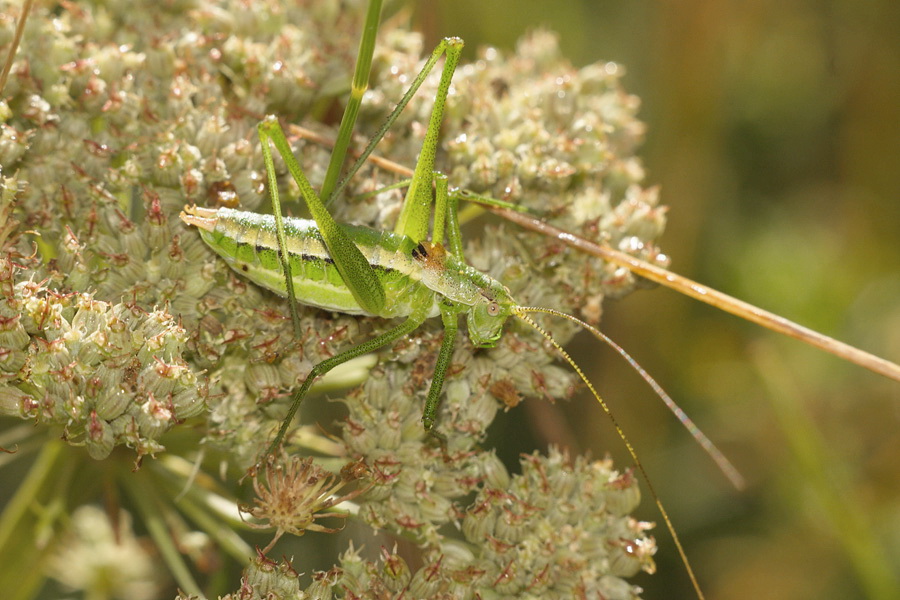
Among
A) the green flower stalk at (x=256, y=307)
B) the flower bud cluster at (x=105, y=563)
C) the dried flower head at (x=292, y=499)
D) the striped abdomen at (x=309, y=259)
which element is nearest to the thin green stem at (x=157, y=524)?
the green flower stalk at (x=256, y=307)

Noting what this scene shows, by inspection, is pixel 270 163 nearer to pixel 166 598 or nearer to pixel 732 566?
pixel 166 598

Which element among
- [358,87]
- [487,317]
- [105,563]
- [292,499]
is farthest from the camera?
A: [105,563]

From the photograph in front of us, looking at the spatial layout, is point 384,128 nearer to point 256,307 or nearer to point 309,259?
point 309,259

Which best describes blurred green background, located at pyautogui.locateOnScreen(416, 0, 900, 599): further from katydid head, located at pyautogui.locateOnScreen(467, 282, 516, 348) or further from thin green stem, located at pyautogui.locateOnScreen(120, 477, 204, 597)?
thin green stem, located at pyautogui.locateOnScreen(120, 477, 204, 597)

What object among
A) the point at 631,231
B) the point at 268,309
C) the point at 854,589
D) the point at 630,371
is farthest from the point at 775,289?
the point at 268,309

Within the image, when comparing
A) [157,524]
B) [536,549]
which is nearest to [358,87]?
[536,549]

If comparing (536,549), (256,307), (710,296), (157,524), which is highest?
(710,296)

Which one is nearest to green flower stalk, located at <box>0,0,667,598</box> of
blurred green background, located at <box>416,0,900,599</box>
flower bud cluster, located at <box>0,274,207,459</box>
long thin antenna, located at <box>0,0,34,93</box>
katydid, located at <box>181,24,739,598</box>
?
flower bud cluster, located at <box>0,274,207,459</box>
